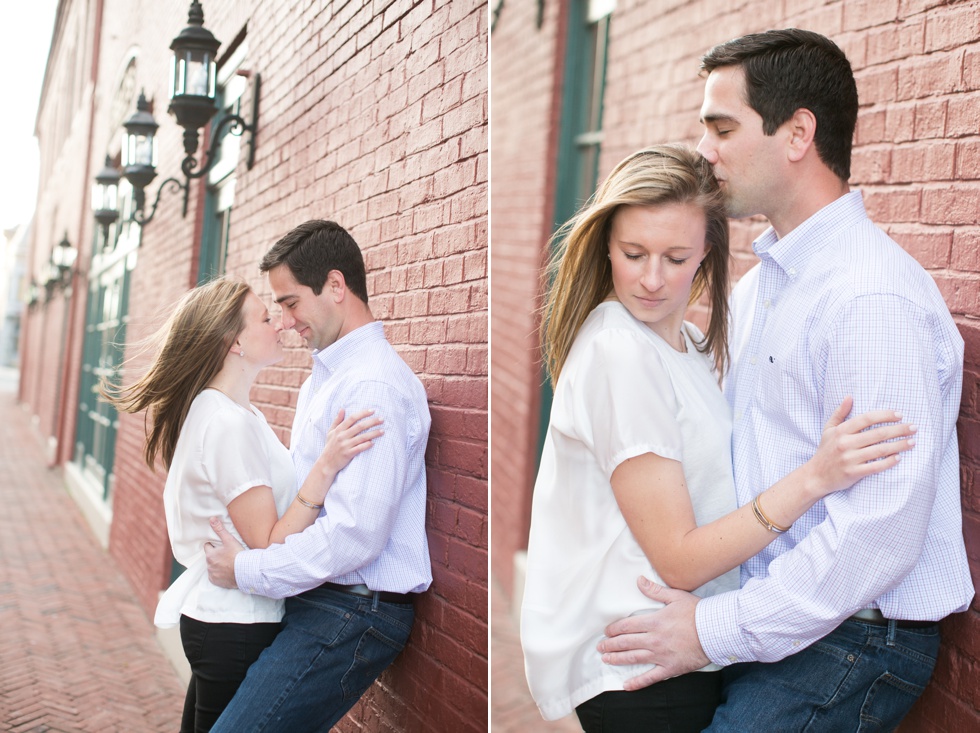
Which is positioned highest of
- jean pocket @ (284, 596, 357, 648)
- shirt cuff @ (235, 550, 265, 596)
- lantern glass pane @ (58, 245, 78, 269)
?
lantern glass pane @ (58, 245, 78, 269)

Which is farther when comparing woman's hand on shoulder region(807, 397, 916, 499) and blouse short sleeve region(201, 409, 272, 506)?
blouse short sleeve region(201, 409, 272, 506)

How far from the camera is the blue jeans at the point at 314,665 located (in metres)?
2.34

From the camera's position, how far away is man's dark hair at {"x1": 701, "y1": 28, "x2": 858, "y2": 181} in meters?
1.88

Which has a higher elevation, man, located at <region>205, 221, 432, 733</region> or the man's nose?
the man's nose

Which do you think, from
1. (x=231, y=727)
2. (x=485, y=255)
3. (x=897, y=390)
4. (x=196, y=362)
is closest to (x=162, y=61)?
(x=196, y=362)

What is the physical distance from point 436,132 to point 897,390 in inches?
57.8

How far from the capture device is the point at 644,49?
4.46m

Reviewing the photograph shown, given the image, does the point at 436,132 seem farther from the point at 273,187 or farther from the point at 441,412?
the point at 273,187

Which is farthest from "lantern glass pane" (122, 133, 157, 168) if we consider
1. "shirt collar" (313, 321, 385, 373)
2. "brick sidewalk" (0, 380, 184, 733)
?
"shirt collar" (313, 321, 385, 373)

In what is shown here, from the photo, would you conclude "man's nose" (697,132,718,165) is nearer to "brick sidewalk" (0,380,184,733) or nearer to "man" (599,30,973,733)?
"man" (599,30,973,733)

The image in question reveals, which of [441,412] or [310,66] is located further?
[310,66]

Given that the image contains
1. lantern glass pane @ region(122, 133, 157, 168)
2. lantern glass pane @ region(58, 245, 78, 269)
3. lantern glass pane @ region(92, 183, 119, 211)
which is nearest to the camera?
lantern glass pane @ region(122, 133, 157, 168)

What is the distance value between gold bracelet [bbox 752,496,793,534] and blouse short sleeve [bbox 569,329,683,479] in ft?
0.55

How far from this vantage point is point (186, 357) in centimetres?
257
